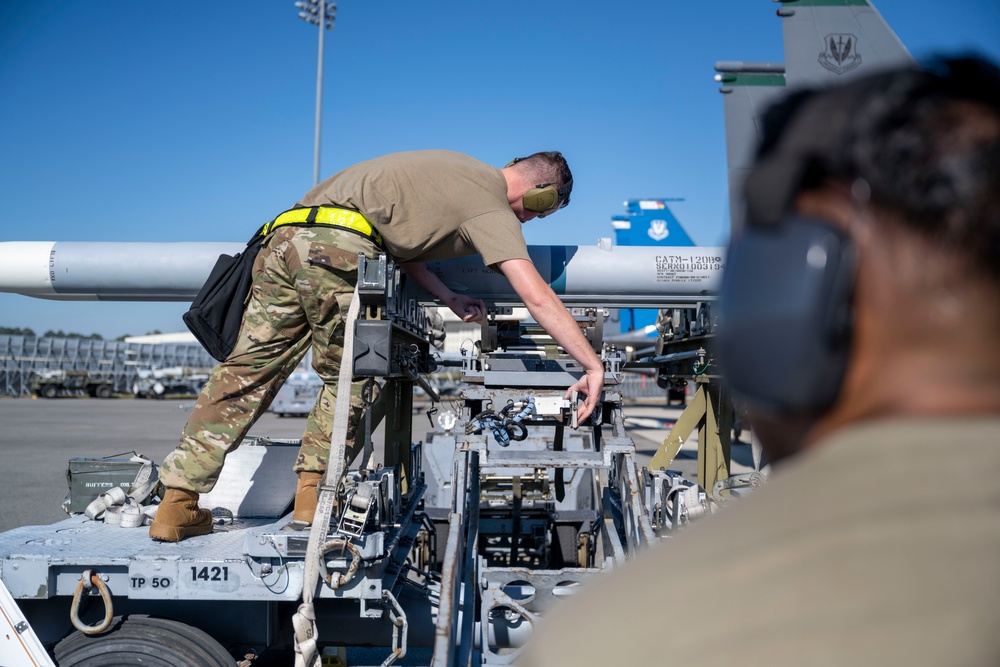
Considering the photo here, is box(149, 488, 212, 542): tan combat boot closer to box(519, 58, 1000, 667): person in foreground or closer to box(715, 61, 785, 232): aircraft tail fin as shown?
box(519, 58, 1000, 667): person in foreground

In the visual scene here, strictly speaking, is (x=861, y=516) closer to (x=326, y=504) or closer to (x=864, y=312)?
(x=864, y=312)

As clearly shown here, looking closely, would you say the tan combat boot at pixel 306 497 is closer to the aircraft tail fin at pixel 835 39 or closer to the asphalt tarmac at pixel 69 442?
the asphalt tarmac at pixel 69 442

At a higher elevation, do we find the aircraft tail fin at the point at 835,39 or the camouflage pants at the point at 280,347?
the aircraft tail fin at the point at 835,39

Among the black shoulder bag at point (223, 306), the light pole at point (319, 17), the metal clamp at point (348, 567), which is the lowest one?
the metal clamp at point (348, 567)

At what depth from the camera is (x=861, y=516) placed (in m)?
0.47

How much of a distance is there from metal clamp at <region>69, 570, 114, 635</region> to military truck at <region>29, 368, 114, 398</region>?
35.4m

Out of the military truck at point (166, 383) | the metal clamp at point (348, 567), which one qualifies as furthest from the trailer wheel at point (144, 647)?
the military truck at point (166, 383)

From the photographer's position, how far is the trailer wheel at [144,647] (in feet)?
8.50

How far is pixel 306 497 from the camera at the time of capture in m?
3.10

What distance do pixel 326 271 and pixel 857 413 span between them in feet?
8.67

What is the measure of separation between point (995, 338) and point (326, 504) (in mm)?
2310

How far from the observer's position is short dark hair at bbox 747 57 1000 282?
1.73ft

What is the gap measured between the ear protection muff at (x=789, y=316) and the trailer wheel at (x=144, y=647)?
255 cm

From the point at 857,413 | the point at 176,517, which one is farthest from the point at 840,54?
the point at 857,413
